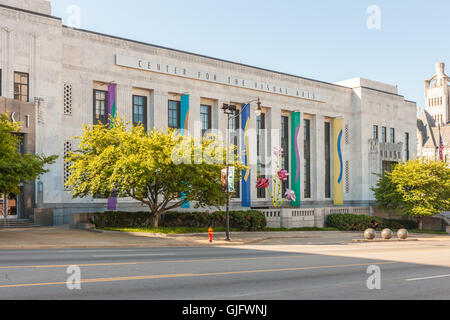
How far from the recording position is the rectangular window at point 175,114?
42656 millimetres

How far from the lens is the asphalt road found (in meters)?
9.94

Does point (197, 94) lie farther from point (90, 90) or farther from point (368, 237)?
point (368, 237)

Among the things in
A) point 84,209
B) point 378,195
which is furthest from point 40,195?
point 378,195

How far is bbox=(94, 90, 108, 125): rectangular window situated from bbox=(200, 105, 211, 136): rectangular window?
30.7 feet

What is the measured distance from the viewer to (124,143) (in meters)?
28.4

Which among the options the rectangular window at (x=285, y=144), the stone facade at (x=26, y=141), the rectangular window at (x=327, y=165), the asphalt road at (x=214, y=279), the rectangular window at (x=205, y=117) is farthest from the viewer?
the rectangular window at (x=327, y=165)

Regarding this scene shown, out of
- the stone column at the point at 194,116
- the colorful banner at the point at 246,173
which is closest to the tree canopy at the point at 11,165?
the stone column at the point at 194,116

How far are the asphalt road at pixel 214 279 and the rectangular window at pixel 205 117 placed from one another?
94.6 feet

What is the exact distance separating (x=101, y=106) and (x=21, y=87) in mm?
6467

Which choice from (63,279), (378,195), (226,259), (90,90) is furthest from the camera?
(378,195)

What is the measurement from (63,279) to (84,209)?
2602cm

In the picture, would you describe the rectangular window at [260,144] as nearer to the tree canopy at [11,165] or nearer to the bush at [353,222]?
the bush at [353,222]

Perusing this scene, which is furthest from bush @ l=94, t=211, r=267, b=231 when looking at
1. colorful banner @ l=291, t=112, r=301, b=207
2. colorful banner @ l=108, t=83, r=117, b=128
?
colorful banner @ l=291, t=112, r=301, b=207
